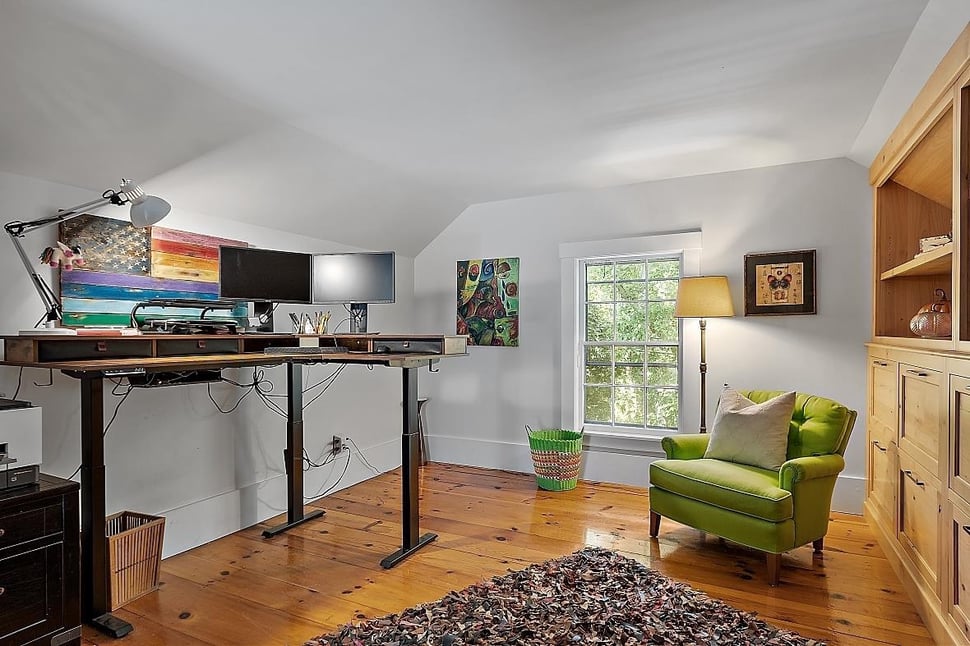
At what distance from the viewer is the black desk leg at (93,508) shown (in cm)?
257

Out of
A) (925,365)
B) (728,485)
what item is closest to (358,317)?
(728,485)

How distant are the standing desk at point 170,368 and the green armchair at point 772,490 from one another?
1.44m

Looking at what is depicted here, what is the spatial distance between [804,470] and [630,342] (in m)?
1.96

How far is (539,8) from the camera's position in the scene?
2121mm

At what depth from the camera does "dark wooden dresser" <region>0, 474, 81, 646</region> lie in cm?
218

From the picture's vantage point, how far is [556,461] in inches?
179

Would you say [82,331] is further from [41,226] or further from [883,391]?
[883,391]

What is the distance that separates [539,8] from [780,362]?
3.12m

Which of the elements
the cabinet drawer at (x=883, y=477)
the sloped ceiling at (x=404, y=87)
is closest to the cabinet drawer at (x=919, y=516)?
the cabinet drawer at (x=883, y=477)

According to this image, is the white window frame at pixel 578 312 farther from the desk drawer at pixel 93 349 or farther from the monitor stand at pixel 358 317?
the desk drawer at pixel 93 349

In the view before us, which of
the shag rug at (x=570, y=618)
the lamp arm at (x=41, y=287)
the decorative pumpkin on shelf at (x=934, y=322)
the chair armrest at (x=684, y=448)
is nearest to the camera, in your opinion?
the shag rug at (x=570, y=618)

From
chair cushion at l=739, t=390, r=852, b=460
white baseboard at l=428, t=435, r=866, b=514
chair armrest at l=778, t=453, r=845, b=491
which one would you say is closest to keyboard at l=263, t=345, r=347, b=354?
white baseboard at l=428, t=435, r=866, b=514

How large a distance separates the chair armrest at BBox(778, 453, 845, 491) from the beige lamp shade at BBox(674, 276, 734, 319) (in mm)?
1214

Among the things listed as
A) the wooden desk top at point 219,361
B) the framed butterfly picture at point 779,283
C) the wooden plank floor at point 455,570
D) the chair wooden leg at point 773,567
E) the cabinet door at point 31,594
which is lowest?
the wooden plank floor at point 455,570
